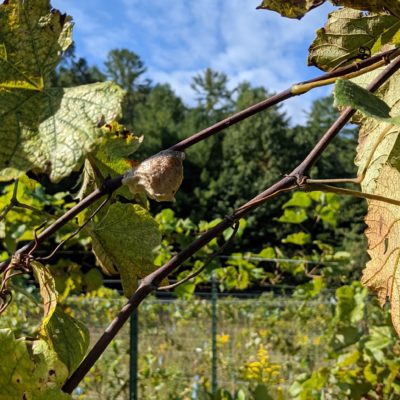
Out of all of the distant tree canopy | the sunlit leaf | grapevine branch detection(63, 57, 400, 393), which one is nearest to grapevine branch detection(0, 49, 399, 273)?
grapevine branch detection(63, 57, 400, 393)

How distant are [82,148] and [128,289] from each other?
0.20m

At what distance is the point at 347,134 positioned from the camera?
800 inches

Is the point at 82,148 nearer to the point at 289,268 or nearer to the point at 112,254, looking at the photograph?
the point at 112,254

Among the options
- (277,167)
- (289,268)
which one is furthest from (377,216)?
(277,167)

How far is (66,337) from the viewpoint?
0.36 m

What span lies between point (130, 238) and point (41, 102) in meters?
0.17

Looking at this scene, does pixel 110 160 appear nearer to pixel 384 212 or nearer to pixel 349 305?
pixel 384 212

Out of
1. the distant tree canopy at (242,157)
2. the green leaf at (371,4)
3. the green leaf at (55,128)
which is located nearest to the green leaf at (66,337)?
the green leaf at (55,128)

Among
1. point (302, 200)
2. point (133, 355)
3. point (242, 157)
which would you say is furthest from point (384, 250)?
point (242, 157)

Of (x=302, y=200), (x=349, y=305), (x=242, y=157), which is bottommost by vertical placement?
(x=349, y=305)

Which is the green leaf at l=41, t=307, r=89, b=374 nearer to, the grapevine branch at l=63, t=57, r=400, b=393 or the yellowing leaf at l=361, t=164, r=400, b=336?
the grapevine branch at l=63, t=57, r=400, b=393

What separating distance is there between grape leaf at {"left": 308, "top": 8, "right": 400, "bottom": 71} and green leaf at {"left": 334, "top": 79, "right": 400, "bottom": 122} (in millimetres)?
124

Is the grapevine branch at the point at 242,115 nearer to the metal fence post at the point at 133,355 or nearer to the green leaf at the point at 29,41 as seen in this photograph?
the green leaf at the point at 29,41

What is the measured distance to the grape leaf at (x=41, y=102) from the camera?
241 mm
